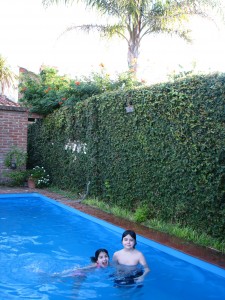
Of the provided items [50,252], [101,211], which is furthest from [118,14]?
[50,252]

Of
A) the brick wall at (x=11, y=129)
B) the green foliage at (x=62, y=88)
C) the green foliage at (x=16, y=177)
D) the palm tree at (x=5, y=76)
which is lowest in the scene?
the green foliage at (x=16, y=177)

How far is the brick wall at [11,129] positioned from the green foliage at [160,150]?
3.20m

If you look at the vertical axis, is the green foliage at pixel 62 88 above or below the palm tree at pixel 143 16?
below

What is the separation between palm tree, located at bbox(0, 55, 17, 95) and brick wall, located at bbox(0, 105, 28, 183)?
24.0 ft

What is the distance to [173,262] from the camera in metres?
5.39

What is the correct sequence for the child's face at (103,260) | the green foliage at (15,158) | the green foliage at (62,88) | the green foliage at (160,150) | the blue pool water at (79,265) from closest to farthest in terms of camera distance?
the blue pool water at (79,265)
the child's face at (103,260)
the green foliage at (160,150)
the green foliage at (62,88)
the green foliage at (15,158)

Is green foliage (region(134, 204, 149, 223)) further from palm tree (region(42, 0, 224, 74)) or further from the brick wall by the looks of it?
palm tree (region(42, 0, 224, 74))

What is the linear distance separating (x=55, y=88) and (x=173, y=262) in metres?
10.1

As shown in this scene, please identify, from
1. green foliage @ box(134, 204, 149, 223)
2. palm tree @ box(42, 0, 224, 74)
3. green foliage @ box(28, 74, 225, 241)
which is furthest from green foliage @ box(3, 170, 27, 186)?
green foliage @ box(134, 204, 149, 223)

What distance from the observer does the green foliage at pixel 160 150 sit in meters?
5.82

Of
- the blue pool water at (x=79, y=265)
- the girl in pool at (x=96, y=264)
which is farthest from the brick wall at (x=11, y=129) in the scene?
the girl in pool at (x=96, y=264)

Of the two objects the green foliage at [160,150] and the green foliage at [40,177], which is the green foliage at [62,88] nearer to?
the green foliage at [160,150]

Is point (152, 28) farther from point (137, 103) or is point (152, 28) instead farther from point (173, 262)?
point (173, 262)

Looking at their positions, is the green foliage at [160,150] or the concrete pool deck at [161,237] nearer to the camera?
the concrete pool deck at [161,237]
